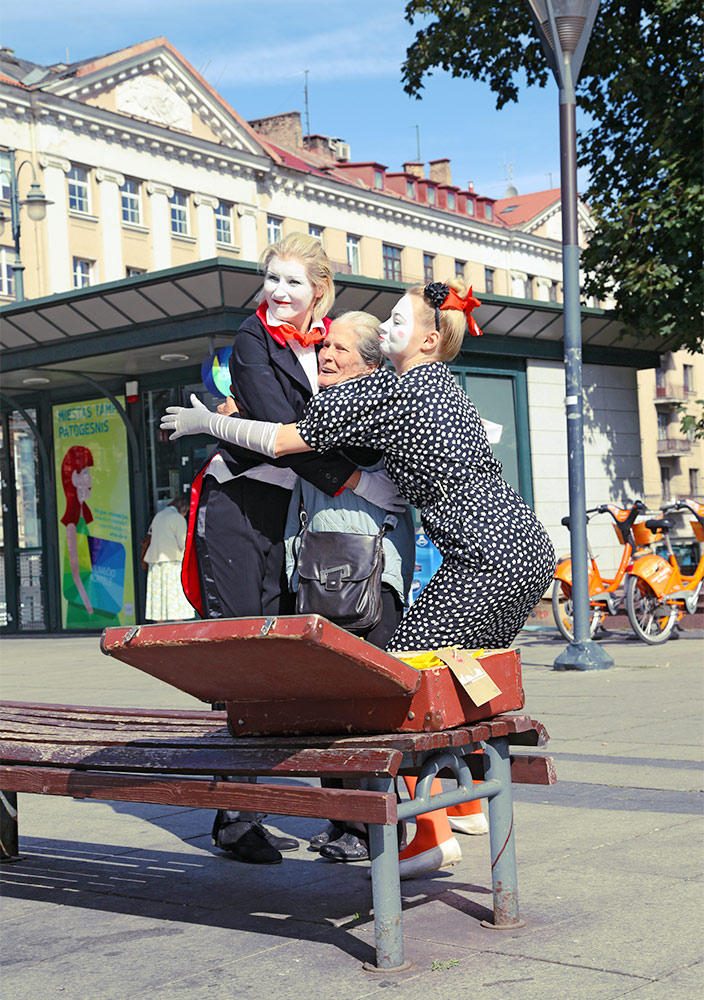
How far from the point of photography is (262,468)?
4.62 meters

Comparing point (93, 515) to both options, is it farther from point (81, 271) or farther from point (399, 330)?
point (81, 271)

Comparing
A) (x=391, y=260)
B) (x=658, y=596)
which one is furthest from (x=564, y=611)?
(x=391, y=260)

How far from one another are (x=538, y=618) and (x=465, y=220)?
53341 millimetres

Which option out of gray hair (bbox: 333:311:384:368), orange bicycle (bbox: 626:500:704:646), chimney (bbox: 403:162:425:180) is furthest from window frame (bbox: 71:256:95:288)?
gray hair (bbox: 333:311:384:368)

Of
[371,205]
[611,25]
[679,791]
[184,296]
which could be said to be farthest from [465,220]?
[679,791]

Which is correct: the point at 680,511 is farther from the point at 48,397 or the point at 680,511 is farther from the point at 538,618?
the point at 48,397

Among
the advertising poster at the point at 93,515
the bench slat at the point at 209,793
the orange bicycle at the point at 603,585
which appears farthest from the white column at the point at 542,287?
the bench slat at the point at 209,793

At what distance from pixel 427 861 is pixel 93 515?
16244 millimetres

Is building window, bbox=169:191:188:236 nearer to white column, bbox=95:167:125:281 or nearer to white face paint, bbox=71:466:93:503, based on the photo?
white column, bbox=95:167:125:281

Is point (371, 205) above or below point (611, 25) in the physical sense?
above

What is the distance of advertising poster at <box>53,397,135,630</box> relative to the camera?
64.7ft

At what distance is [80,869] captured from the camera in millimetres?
5008

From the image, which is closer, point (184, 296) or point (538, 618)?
point (184, 296)

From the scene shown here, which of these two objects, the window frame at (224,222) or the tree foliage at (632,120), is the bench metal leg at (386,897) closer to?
the tree foliage at (632,120)
